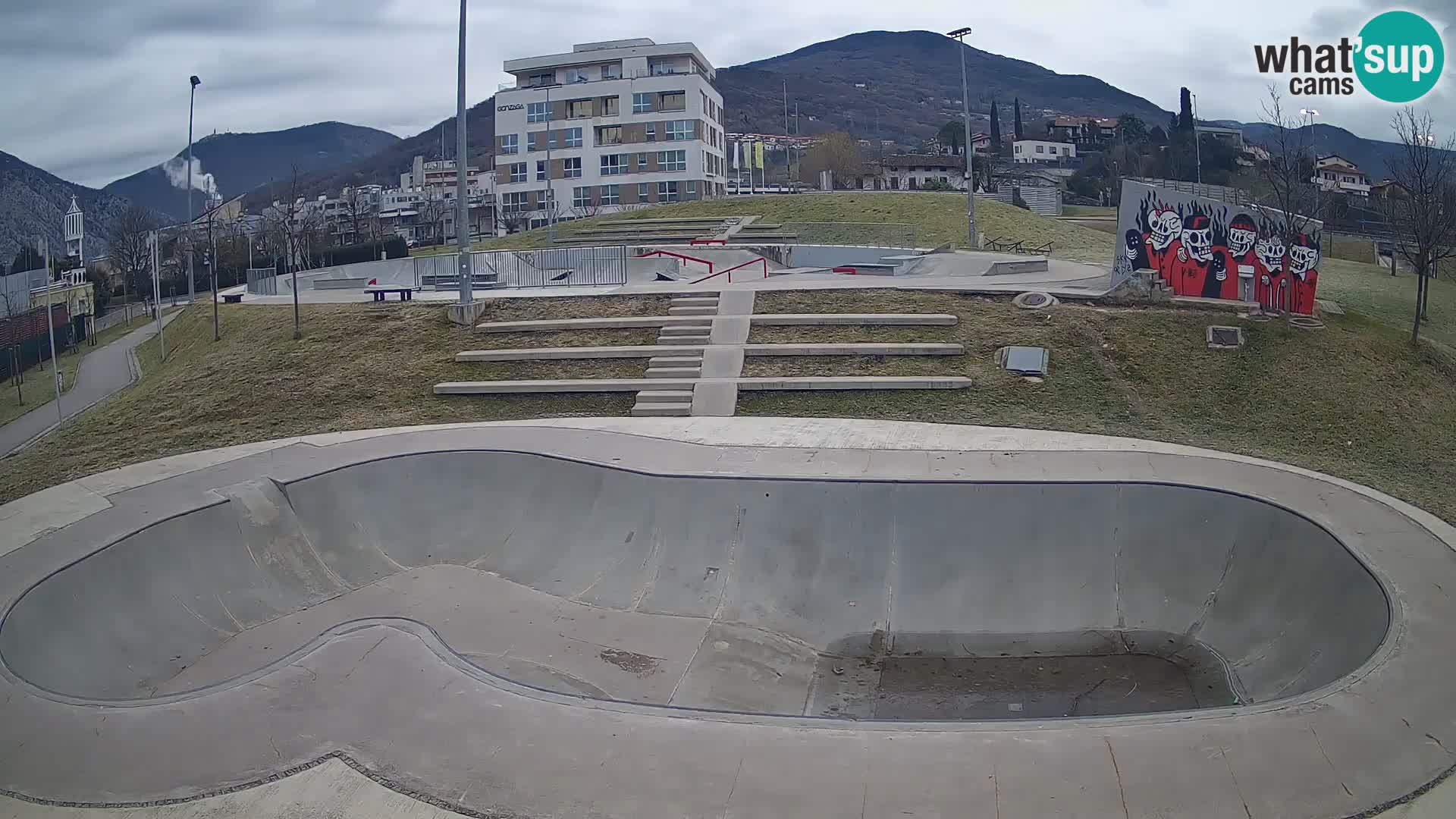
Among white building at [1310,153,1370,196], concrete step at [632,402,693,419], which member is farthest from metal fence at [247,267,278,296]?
white building at [1310,153,1370,196]

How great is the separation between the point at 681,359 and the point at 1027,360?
7525 mm

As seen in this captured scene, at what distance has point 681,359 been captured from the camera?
2231 cm

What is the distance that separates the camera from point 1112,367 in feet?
67.2

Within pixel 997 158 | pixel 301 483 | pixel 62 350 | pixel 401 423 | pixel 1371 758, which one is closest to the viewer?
pixel 1371 758

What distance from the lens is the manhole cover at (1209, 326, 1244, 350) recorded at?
20.8 meters

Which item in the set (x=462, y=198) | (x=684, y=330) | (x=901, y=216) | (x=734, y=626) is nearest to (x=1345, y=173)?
(x=901, y=216)

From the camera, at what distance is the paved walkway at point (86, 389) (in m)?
19.5

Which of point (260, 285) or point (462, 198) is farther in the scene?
point (260, 285)

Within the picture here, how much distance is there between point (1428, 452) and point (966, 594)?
9009 mm

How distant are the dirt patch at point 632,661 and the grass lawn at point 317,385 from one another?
8.74 m

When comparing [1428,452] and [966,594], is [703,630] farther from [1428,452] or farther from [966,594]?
[1428,452]

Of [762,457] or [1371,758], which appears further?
[762,457]

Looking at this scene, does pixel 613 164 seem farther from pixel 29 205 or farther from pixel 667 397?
pixel 29 205

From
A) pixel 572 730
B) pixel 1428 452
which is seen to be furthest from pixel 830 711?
pixel 1428 452
